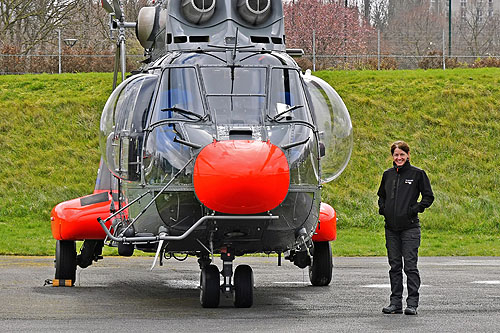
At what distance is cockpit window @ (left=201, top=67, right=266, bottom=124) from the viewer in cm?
1065

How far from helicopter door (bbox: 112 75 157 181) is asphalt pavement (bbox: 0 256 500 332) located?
63.0 inches

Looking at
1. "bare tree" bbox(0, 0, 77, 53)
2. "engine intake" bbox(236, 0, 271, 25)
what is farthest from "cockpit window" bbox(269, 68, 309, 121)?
"bare tree" bbox(0, 0, 77, 53)

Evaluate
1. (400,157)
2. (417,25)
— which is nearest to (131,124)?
(400,157)

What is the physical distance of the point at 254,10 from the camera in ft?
39.2

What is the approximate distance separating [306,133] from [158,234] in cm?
189

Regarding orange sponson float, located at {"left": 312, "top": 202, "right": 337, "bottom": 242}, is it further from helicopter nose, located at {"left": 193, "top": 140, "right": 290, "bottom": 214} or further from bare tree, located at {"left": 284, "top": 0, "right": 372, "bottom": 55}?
bare tree, located at {"left": 284, "top": 0, "right": 372, "bottom": 55}

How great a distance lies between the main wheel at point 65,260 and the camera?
1366 centimetres

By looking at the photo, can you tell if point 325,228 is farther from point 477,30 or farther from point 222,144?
point 477,30

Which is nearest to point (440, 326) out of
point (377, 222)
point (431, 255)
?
Result: point (431, 255)

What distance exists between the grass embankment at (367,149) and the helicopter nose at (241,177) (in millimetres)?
Answer: 11766

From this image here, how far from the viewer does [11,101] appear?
32938mm

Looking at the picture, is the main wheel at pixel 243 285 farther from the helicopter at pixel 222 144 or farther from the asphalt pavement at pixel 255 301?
the asphalt pavement at pixel 255 301

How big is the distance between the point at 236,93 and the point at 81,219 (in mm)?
3438

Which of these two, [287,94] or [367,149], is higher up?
[287,94]
